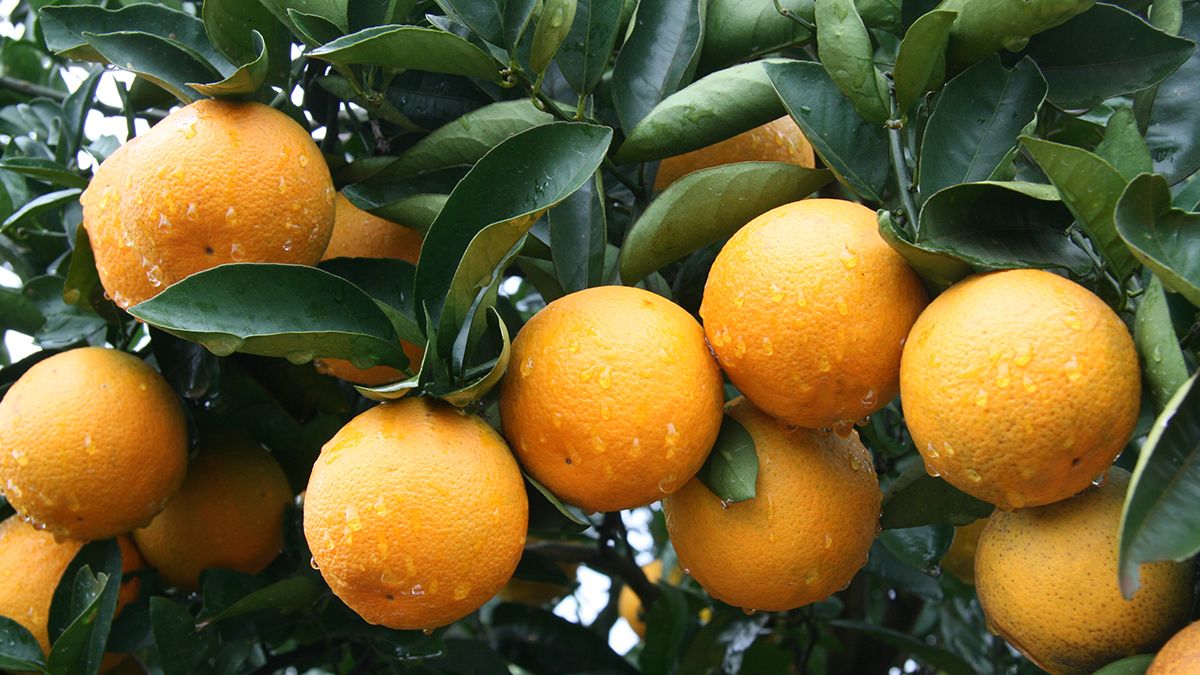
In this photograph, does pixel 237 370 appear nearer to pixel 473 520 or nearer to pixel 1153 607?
pixel 473 520

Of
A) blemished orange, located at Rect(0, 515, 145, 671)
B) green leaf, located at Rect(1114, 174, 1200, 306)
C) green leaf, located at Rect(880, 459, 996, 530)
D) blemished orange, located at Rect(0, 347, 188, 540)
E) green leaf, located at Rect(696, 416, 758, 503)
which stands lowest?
blemished orange, located at Rect(0, 515, 145, 671)

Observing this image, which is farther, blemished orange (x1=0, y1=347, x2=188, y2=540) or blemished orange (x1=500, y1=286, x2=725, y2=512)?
blemished orange (x1=0, y1=347, x2=188, y2=540)

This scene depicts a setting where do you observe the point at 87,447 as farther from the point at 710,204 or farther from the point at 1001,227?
the point at 1001,227

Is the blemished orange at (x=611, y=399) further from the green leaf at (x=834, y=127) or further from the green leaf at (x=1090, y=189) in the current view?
the green leaf at (x=1090, y=189)

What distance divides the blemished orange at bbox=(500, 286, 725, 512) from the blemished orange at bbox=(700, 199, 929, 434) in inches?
2.4

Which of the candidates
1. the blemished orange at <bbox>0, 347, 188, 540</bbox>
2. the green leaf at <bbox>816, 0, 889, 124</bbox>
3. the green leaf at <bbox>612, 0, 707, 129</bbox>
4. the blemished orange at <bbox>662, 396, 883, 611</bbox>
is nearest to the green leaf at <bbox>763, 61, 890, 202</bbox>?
the green leaf at <bbox>816, 0, 889, 124</bbox>

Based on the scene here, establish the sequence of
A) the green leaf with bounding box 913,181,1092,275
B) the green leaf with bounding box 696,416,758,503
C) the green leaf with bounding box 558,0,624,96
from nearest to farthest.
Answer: the green leaf with bounding box 913,181,1092,275
the green leaf with bounding box 696,416,758,503
the green leaf with bounding box 558,0,624,96

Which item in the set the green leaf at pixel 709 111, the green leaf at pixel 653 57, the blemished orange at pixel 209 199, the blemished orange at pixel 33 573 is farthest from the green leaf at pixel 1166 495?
the blemished orange at pixel 33 573

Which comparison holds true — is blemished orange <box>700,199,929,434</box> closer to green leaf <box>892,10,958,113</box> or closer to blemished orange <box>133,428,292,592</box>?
green leaf <box>892,10,958,113</box>

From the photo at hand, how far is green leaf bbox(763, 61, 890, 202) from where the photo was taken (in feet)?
3.04

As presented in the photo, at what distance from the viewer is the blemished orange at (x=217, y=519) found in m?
1.32

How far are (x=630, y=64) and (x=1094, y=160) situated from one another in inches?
22.7

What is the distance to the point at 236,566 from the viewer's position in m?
1.37

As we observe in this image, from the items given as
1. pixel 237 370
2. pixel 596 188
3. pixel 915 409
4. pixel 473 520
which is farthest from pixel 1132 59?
pixel 237 370
